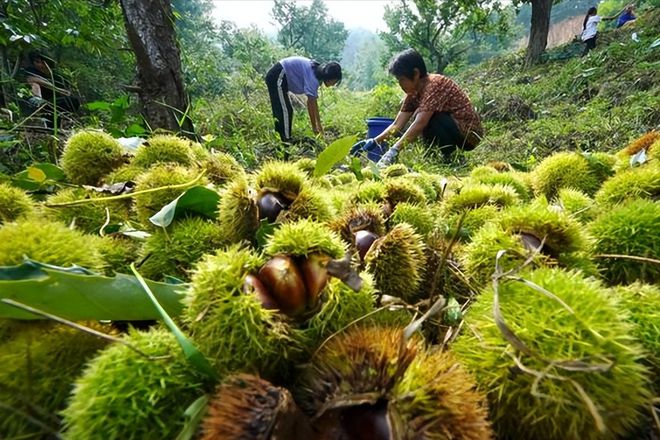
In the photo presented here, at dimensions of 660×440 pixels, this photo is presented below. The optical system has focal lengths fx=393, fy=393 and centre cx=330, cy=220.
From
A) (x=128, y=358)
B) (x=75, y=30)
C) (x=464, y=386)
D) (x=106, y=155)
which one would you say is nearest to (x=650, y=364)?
(x=464, y=386)

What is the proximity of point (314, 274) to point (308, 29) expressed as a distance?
35.2m

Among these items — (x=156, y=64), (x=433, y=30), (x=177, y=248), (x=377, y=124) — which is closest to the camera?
(x=177, y=248)

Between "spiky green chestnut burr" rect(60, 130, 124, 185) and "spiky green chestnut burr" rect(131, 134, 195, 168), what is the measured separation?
0.25ft

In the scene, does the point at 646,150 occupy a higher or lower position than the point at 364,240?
higher

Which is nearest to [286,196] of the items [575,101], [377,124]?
[377,124]

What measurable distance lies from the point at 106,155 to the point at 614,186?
959mm

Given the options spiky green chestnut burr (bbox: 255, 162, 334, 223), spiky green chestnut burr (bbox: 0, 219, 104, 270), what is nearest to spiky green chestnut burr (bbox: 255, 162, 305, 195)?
spiky green chestnut burr (bbox: 255, 162, 334, 223)

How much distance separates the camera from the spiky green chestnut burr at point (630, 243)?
1.51ft

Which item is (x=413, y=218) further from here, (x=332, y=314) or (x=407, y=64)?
(x=407, y=64)

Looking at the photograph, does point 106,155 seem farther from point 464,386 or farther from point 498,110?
point 498,110

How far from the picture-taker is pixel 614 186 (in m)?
0.67

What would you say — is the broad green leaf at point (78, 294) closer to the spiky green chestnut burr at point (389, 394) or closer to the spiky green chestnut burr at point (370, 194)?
the spiky green chestnut burr at point (389, 394)

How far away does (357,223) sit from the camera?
511mm

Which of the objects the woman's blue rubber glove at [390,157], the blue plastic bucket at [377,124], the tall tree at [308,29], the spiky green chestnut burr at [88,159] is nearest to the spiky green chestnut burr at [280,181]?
the spiky green chestnut burr at [88,159]
